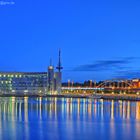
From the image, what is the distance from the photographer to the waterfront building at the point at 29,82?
11550 centimetres

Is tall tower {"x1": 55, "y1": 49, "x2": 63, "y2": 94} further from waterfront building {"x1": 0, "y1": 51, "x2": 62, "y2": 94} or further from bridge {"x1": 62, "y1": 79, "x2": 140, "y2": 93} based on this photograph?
bridge {"x1": 62, "y1": 79, "x2": 140, "y2": 93}

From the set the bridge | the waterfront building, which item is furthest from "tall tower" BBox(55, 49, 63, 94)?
the bridge

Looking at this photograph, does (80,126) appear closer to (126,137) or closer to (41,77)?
(126,137)

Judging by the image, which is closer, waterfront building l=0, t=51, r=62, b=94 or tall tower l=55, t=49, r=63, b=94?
tall tower l=55, t=49, r=63, b=94

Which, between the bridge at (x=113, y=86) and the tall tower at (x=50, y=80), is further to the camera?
the tall tower at (x=50, y=80)

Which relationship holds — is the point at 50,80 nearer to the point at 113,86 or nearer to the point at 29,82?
the point at 29,82

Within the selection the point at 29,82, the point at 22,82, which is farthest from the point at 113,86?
the point at 22,82

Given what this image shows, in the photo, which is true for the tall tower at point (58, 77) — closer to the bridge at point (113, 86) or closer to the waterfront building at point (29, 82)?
the waterfront building at point (29, 82)

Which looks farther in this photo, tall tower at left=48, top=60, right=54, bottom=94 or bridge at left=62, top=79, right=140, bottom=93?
tall tower at left=48, top=60, right=54, bottom=94

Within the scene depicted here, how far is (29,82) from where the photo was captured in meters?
117

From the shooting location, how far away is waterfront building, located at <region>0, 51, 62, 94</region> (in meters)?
116

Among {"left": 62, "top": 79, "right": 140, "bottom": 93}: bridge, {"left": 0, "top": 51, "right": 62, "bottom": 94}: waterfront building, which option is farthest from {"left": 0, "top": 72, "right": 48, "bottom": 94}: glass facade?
{"left": 62, "top": 79, "right": 140, "bottom": 93}: bridge

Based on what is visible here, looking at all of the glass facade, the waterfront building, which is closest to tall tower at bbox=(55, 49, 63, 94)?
the waterfront building

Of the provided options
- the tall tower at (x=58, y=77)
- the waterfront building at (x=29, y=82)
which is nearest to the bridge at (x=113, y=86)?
the tall tower at (x=58, y=77)
